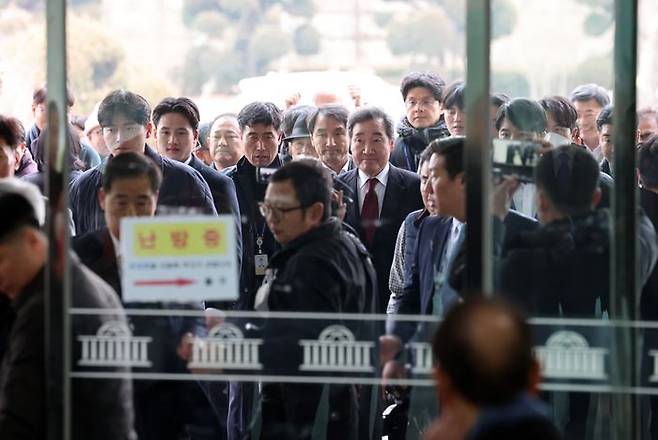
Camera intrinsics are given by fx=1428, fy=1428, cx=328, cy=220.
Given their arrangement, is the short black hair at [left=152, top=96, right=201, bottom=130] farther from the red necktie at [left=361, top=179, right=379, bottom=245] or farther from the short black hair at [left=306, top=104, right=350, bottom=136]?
the red necktie at [left=361, top=179, right=379, bottom=245]

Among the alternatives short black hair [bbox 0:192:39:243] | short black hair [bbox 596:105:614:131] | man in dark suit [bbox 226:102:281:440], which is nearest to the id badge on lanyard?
man in dark suit [bbox 226:102:281:440]

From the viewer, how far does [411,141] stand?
5.06 meters

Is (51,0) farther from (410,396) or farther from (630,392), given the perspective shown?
(630,392)

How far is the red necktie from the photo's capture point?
445 centimetres

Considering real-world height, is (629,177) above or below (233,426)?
above

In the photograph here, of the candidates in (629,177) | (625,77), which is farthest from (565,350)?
(625,77)

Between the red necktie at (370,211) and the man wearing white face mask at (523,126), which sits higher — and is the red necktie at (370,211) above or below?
below

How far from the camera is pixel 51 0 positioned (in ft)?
13.0

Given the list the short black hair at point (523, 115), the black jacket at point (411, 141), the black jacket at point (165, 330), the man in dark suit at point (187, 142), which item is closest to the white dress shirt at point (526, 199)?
the short black hair at point (523, 115)

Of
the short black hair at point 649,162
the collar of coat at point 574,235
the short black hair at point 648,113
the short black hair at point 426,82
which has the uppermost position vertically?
the short black hair at point 426,82

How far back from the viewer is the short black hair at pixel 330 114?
195 inches

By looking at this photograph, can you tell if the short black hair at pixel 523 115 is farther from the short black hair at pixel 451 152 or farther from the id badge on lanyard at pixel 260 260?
the id badge on lanyard at pixel 260 260

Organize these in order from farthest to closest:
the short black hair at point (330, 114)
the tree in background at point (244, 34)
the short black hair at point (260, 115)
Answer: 1. the short black hair at point (330, 114)
2. the short black hair at point (260, 115)
3. the tree in background at point (244, 34)

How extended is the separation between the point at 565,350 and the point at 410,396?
696 mm
